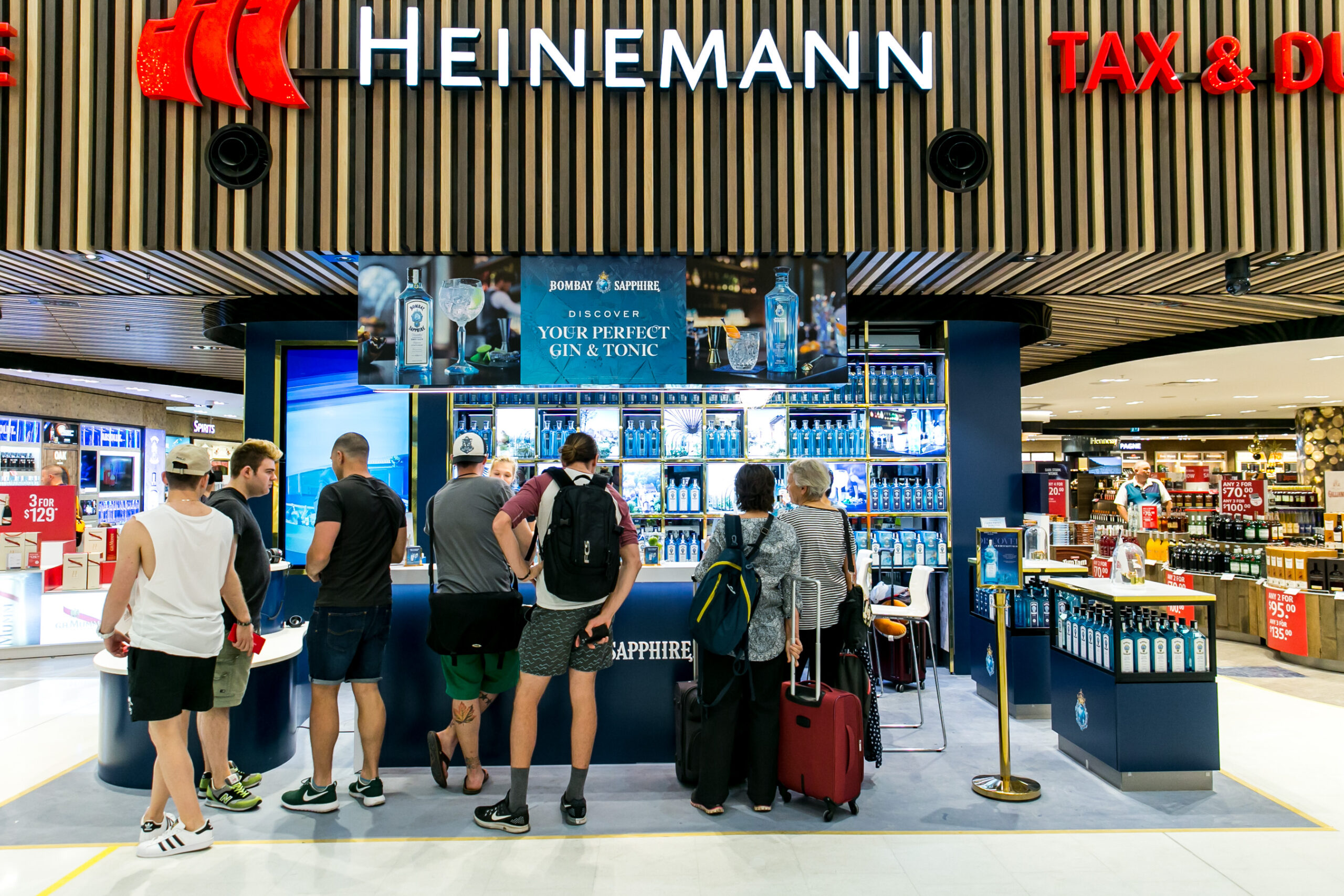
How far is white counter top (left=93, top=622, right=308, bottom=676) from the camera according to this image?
14.3ft

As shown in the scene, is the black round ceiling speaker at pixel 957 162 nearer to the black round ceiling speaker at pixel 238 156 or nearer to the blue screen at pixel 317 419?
the black round ceiling speaker at pixel 238 156

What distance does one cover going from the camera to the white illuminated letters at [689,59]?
5.22 m

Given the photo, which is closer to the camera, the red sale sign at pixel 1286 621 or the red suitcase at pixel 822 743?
the red suitcase at pixel 822 743

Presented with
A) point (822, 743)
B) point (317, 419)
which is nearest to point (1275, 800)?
point (822, 743)

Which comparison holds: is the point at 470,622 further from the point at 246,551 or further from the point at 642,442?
the point at 642,442

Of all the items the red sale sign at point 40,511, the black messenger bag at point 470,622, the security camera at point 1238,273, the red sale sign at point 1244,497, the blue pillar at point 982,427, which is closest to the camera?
the black messenger bag at point 470,622

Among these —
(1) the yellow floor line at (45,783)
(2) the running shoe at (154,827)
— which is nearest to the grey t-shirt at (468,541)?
(2) the running shoe at (154,827)

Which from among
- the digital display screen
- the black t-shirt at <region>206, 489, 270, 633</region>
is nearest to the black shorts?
the black t-shirt at <region>206, 489, 270, 633</region>

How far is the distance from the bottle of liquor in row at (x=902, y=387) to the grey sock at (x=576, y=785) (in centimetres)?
458

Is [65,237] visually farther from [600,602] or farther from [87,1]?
[600,602]

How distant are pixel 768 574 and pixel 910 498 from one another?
392 centimetres

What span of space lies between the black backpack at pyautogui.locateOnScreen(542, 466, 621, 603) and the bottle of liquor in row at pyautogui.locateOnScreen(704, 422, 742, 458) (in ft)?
12.5

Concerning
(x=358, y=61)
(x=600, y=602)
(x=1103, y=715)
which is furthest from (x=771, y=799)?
(x=358, y=61)

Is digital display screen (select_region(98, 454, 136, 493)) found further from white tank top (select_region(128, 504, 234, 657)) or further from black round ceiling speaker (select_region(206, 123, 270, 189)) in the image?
white tank top (select_region(128, 504, 234, 657))
